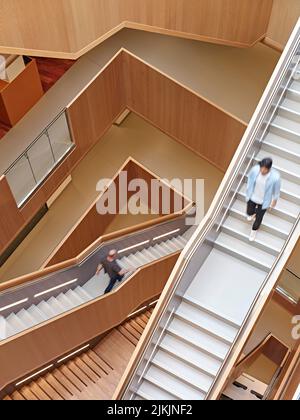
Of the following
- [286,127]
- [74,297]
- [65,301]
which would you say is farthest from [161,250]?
[286,127]

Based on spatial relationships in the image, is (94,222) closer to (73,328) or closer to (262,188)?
(73,328)

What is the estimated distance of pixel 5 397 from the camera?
38.9 ft

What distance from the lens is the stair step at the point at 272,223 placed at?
28.5ft

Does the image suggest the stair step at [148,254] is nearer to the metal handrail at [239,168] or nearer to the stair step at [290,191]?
the metal handrail at [239,168]

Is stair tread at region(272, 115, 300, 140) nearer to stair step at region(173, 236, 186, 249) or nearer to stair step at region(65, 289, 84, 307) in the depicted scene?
stair step at region(173, 236, 186, 249)

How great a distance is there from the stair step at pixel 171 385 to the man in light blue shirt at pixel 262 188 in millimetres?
2975

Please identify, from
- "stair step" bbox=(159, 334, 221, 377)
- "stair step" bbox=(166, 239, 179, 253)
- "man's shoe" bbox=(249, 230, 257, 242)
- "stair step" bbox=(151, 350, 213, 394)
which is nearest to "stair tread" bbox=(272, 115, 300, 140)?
"man's shoe" bbox=(249, 230, 257, 242)

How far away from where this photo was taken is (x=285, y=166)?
902 cm

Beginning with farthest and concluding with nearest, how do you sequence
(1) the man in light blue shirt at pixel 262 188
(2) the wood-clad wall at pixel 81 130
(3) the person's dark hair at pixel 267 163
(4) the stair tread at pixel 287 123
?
(2) the wood-clad wall at pixel 81 130 < (4) the stair tread at pixel 287 123 < (1) the man in light blue shirt at pixel 262 188 < (3) the person's dark hair at pixel 267 163

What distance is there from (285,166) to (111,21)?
4.68 m

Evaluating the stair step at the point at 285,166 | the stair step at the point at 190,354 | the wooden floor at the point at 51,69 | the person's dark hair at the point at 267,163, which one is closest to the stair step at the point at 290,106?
the stair step at the point at 285,166

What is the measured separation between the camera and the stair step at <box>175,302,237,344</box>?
8.45 meters

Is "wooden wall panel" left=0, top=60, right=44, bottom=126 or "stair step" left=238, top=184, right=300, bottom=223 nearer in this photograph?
"stair step" left=238, top=184, right=300, bottom=223

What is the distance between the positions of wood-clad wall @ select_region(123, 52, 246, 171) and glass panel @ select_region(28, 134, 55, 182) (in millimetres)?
2894
